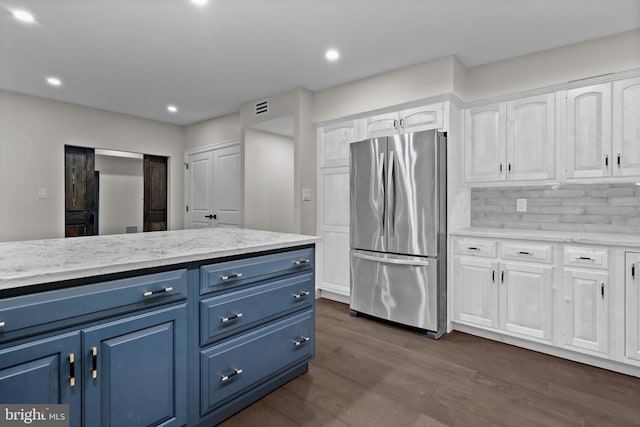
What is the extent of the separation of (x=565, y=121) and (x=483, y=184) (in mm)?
821

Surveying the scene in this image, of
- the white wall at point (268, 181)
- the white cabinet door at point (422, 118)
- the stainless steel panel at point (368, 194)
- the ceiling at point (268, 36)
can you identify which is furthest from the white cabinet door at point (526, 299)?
the white wall at point (268, 181)

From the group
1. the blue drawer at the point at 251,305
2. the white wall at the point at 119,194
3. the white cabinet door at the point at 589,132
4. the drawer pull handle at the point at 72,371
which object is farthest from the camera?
the white wall at the point at 119,194

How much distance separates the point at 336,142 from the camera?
3.95 metres

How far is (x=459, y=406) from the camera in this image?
1964mm

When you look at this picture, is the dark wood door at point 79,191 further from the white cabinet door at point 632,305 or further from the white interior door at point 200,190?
the white cabinet door at point 632,305

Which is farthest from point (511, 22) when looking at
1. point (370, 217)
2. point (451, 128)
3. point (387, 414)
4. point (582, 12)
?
point (387, 414)

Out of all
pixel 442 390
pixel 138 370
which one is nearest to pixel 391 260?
pixel 442 390

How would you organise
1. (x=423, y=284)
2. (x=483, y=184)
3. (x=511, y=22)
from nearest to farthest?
(x=511, y=22) < (x=423, y=284) < (x=483, y=184)

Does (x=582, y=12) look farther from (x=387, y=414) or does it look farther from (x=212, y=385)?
(x=212, y=385)

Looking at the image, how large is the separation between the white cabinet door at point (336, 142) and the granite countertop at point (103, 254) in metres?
1.85

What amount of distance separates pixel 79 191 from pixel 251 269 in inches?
182

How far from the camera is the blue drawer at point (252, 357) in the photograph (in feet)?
5.54

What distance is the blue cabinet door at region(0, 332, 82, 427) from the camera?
112 centimetres

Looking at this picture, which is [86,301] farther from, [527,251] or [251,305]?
[527,251]
